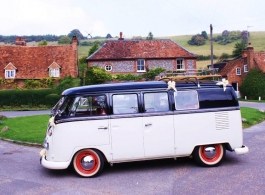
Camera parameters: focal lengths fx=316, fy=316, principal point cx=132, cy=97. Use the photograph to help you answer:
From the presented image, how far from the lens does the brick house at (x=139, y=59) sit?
42.3 meters

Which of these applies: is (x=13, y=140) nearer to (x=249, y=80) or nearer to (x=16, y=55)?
(x=16, y=55)

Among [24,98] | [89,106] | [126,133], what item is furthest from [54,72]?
[126,133]

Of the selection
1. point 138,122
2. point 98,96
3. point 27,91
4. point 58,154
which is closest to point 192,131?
point 138,122

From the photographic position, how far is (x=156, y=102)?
8570 mm

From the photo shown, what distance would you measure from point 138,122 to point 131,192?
79.0 inches

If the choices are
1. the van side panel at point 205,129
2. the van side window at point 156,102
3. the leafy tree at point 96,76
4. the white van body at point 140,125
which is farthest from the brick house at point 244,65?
the van side window at point 156,102

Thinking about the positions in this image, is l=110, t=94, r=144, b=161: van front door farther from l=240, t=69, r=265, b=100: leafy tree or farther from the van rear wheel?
l=240, t=69, r=265, b=100: leafy tree

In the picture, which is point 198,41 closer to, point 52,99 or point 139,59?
point 139,59

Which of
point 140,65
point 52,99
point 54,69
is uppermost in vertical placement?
point 140,65

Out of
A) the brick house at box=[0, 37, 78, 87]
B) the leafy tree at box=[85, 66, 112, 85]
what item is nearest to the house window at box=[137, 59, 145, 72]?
the leafy tree at box=[85, 66, 112, 85]

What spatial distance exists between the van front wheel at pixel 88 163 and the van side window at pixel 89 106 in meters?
1.00

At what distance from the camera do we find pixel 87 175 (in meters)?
8.22

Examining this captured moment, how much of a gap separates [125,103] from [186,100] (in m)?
1.69

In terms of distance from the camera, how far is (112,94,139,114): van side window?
841 centimetres
